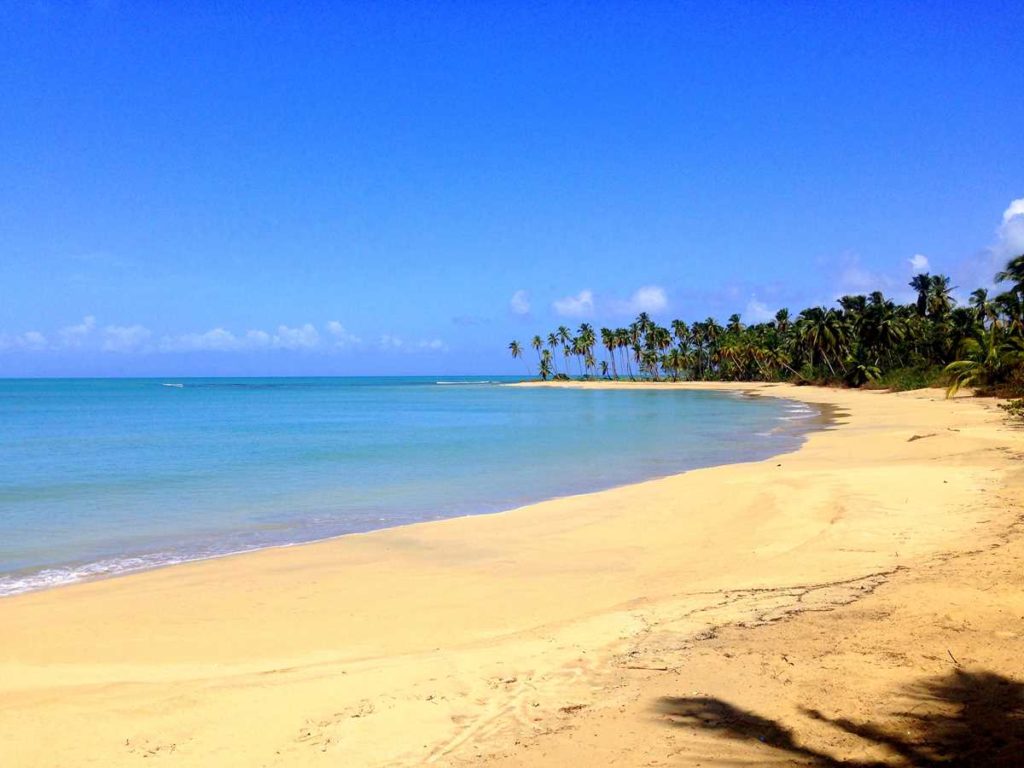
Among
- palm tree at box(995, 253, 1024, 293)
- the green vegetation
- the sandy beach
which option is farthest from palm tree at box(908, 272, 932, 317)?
the sandy beach

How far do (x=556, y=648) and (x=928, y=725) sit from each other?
2960 millimetres

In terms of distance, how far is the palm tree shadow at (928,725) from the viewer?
4016 mm

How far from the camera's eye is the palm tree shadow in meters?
4.02

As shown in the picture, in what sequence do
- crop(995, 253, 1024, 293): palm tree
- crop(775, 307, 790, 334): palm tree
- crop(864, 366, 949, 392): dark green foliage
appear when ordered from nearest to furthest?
crop(995, 253, 1024, 293): palm tree < crop(864, 366, 949, 392): dark green foliage < crop(775, 307, 790, 334): palm tree

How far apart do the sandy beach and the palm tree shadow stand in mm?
19

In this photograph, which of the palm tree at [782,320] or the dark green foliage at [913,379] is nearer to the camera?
the dark green foliage at [913,379]

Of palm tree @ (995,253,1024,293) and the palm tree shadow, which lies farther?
palm tree @ (995,253,1024,293)

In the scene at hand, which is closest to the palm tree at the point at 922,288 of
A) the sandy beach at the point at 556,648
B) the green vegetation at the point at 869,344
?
the green vegetation at the point at 869,344

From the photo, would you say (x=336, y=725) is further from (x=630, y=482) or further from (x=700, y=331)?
(x=700, y=331)

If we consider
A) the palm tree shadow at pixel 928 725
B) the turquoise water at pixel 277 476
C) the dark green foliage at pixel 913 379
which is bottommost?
the turquoise water at pixel 277 476

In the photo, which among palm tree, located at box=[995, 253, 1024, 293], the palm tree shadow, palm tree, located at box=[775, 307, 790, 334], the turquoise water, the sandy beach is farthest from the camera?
palm tree, located at box=[775, 307, 790, 334]

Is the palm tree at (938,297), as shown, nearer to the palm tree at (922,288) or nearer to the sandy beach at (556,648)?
the palm tree at (922,288)

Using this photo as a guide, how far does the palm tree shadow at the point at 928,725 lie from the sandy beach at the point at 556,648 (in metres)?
0.02

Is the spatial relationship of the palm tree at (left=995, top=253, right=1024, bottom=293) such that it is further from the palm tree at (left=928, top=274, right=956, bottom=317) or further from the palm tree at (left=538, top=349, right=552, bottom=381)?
the palm tree at (left=538, top=349, right=552, bottom=381)
